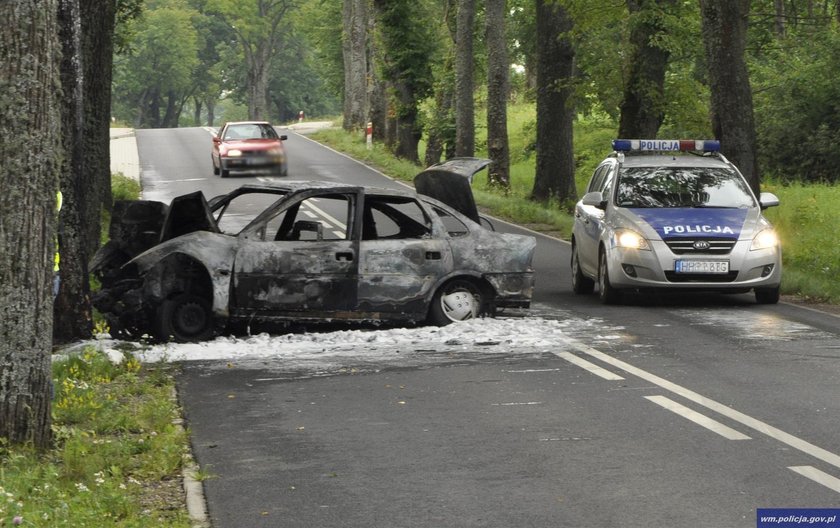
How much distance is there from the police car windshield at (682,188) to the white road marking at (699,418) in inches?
285

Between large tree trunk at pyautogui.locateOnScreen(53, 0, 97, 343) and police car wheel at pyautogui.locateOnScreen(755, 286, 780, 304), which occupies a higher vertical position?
large tree trunk at pyautogui.locateOnScreen(53, 0, 97, 343)

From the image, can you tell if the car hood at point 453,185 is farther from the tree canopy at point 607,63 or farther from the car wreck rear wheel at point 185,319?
the tree canopy at point 607,63

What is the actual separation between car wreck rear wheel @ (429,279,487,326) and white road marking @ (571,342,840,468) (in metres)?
1.69

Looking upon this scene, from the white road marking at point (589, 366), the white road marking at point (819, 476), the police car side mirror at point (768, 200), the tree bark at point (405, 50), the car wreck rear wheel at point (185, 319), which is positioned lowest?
the white road marking at point (589, 366)

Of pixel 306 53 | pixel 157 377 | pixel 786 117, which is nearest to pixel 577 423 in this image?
pixel 157 377

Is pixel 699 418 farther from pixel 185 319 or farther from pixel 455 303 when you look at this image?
pixel 185 319

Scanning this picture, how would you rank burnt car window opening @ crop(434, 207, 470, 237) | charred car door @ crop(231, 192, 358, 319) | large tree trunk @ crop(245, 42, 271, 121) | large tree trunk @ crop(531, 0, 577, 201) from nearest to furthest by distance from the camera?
1. charred car door @ crop(231, 192, 358, 319)
2. burnt car window opening @ crop(434, 207, 470, 237)
3. large tree trunk @ crop(531, 0, 577, 201)
4. large tree trunk @ crop(245, 42, 271, 121)

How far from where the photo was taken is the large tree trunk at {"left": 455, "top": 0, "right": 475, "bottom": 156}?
136 feet

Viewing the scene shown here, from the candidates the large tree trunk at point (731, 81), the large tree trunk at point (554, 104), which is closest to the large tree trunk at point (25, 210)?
the large tree trunk at point (731, 81)

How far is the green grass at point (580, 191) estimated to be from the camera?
68.6ft

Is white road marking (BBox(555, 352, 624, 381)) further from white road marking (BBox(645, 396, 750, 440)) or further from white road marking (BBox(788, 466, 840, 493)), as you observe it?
white road marking (BBox(788, 466, 840, 493))

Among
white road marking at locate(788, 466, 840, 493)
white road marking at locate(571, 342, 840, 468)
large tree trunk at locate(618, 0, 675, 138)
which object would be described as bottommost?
white road marking at locate(571, 342, 840, 468)

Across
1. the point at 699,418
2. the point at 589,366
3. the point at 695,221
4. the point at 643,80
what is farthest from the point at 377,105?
the point at 699,418

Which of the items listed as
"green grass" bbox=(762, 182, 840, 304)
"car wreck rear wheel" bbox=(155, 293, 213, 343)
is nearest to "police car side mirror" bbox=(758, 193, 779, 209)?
"green grass" bbox=(762, 182, 840, 304)
